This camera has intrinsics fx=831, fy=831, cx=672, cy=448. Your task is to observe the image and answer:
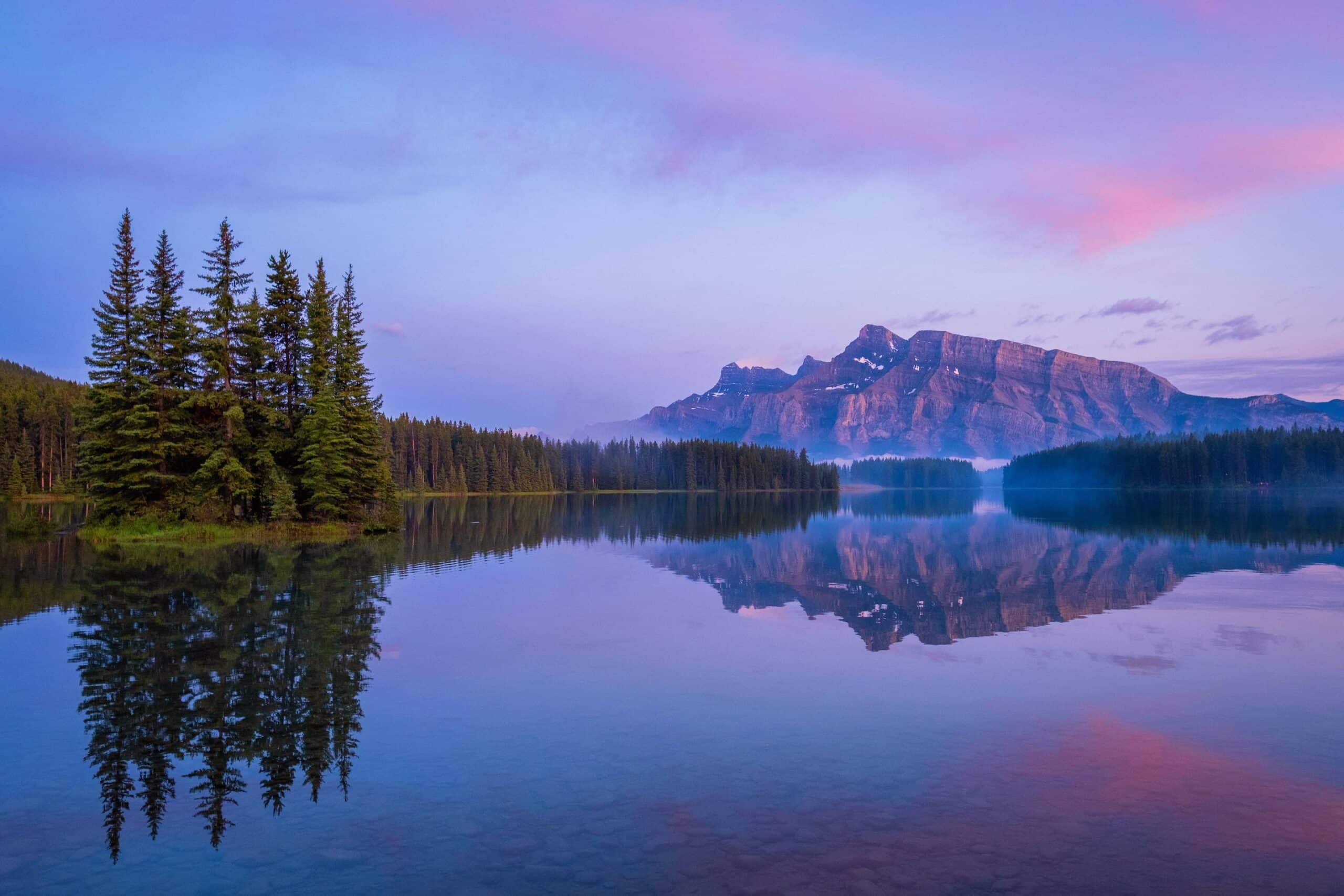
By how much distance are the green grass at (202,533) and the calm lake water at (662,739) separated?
1642 centimetres

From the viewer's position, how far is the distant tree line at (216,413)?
5312cm

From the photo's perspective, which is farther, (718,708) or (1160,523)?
(1160,523)

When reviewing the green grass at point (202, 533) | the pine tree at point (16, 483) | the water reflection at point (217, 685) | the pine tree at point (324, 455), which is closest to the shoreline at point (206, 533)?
the green grass at point (202, 533)

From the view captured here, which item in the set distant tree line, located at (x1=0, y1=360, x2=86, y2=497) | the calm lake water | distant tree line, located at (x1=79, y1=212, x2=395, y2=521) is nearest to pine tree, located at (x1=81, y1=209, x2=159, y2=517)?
distant tree line, located at (x1=79, y1=212, x2=395, y2=521)

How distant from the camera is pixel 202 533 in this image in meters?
51.3

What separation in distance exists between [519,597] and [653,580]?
27.4ft

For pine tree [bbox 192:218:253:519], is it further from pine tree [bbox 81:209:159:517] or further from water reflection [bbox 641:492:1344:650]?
water reflection [bbox 641:492:1344:650]

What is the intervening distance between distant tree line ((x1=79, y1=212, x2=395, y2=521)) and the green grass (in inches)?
46.4

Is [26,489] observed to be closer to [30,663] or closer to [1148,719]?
[30,663]

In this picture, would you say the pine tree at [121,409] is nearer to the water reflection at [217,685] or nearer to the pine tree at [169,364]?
the pine tree at [169,364]

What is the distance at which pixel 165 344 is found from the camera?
54.6m

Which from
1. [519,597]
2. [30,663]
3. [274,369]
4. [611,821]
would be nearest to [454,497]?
[274,369]

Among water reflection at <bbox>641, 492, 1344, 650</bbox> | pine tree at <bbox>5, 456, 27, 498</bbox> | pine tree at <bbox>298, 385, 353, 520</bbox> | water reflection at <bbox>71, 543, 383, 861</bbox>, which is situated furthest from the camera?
pine tree at <bbox>5, 456, 27, 498</bbox>

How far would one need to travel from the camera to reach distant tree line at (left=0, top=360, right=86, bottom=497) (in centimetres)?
12094
